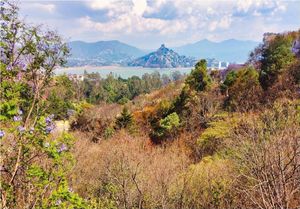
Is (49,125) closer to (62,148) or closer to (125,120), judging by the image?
(62,148)

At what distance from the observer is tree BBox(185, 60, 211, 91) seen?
25375mm

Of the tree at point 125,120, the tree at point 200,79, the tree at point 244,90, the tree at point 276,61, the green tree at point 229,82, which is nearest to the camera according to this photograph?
the tree at point 244,90

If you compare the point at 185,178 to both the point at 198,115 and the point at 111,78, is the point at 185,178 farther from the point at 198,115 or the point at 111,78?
the point at 111,78

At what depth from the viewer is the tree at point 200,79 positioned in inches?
999

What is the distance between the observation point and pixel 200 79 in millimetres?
25609

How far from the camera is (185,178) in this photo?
9906 millimetres

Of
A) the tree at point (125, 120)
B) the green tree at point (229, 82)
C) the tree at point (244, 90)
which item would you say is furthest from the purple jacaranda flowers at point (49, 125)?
the green tree at point (229, 82)

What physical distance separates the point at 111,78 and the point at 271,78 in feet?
139

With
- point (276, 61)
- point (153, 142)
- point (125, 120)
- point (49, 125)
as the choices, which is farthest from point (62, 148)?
point (276, 61)

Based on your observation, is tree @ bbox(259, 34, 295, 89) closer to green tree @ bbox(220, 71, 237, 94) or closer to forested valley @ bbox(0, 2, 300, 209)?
forested valley @ bbox(0, 2, 300, 209)

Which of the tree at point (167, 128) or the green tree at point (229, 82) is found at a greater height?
the green tree at point (229, 82)

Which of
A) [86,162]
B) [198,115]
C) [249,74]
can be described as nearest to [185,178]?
[86,162]

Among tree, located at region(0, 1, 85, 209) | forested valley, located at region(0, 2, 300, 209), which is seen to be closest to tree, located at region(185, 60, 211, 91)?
forested valley, located at region(0, 2, 300, 209)

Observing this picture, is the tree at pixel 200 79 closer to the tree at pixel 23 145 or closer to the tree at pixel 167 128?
the tree at pixel 167 128
